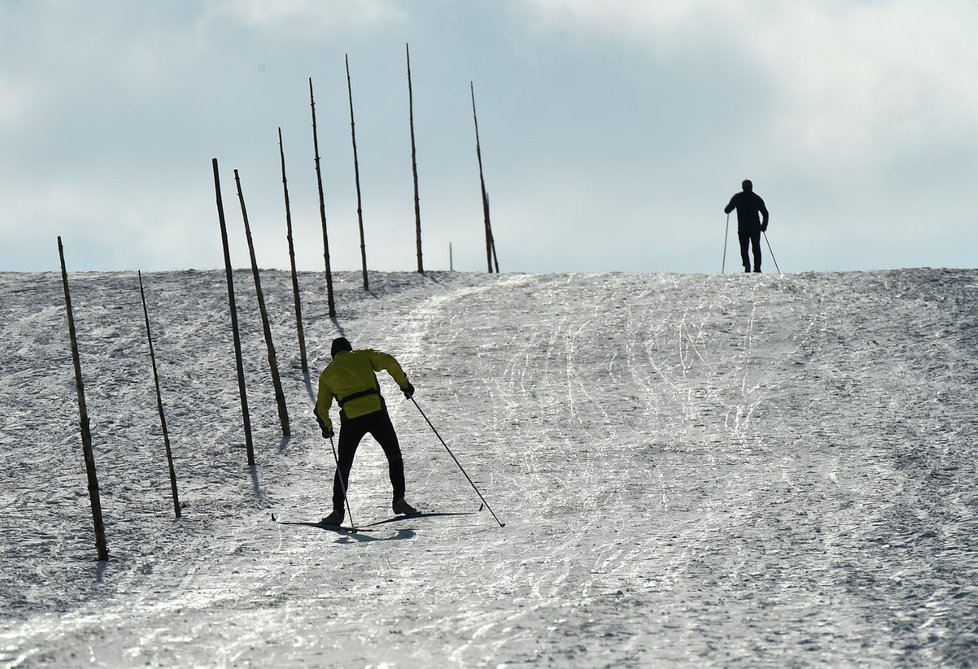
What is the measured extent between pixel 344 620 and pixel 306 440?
717 cm

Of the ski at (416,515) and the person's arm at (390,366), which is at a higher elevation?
the person's arm at (390,366)

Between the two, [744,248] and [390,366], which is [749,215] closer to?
[744,248]

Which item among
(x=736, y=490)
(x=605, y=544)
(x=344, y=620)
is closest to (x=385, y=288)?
(x=736, y=490)

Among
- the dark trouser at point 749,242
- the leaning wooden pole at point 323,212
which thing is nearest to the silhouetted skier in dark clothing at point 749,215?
the dark trouser at point 749,242

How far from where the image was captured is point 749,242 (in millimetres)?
22797

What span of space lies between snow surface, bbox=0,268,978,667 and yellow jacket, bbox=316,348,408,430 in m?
0.95

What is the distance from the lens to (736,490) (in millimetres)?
10812

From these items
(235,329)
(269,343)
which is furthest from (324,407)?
(269,343)

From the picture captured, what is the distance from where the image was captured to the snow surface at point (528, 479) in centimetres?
679

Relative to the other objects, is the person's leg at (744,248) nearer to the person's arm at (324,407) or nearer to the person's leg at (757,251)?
the person's leg at (757,251)

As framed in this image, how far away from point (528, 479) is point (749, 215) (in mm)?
11800

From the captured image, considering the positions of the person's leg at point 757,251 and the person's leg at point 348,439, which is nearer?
the person's leg at point 348,439

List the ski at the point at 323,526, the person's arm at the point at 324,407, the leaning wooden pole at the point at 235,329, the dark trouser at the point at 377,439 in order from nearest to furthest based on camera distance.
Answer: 1. the ski at the point at 323,526
2. the dark trouser at the point at 377,439
3. the person's arm at the point at 324,407
4. the leaning wooden pole at the point at 235,329

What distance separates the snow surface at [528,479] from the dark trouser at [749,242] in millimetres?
1211
